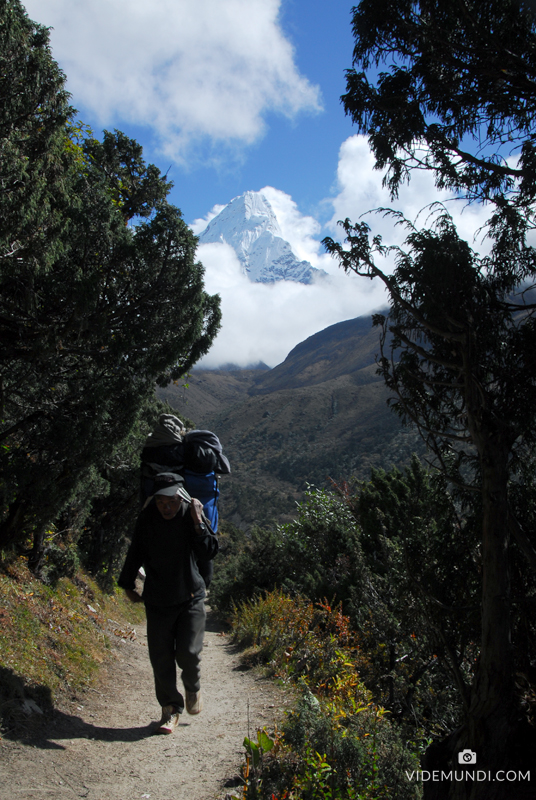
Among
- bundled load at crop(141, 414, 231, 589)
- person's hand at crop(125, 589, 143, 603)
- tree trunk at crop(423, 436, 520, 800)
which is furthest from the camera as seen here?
bundled load at crop(141, 414, 231, 589)

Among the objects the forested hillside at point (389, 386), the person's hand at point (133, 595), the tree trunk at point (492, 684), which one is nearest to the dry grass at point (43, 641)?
the forested hillside at point (389, 386)

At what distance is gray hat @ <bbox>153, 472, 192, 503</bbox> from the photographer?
12.0 feet

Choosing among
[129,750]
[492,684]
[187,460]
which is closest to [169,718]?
[129,750]

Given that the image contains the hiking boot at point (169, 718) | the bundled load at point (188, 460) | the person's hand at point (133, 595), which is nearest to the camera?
the hiking boot at point (169, 718)

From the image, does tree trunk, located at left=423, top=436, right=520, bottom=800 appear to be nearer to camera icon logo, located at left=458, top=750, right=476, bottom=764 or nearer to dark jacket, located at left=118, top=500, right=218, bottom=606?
camera icon logo, located at left=458, top=750, right=476, bottom=764

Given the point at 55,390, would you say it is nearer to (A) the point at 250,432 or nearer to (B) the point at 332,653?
(B) the point at 332,653

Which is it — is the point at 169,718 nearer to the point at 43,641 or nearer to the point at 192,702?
the point at 192,702

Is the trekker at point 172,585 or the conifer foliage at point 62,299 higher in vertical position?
the conifer foliage at point 62,299

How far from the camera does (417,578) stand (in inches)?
185

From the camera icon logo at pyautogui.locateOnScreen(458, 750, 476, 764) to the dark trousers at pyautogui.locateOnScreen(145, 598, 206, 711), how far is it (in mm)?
1812

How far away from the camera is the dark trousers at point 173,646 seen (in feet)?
11.8

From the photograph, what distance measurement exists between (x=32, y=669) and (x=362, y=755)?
2.80m

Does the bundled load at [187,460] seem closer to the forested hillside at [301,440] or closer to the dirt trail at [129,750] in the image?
the dirt trail at [129,750]

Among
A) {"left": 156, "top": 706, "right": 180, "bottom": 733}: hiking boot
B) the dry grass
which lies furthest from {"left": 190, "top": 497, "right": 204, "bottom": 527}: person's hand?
the dry grass
